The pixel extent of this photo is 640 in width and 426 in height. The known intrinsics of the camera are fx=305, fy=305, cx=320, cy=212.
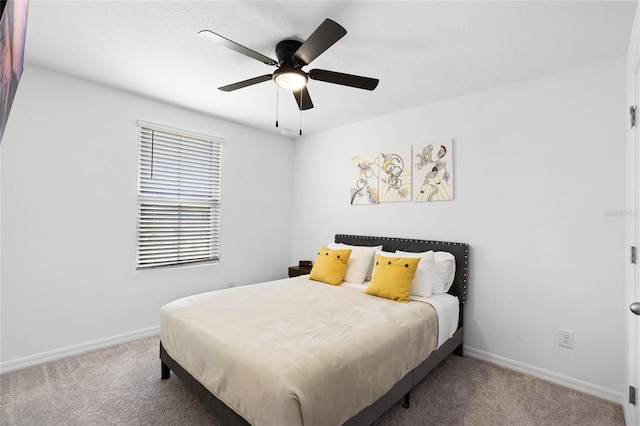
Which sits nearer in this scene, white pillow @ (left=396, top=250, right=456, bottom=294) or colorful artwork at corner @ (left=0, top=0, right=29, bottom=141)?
colorful artwork at corner @ (left=0, top=0, right=29, bottom=141)

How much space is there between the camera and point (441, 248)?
124 inches

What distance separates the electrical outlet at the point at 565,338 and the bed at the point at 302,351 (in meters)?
0.78

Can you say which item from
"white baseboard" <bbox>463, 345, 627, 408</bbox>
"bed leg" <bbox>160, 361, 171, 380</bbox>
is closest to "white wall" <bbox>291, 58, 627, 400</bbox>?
"white baseboard" <bbox>463, 345, 627, 408</bbox>

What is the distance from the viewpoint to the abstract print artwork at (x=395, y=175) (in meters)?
3.50

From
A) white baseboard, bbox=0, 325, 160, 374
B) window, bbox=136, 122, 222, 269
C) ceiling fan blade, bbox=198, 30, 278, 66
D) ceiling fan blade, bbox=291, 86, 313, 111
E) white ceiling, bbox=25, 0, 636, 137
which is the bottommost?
white baseboard, bbox=0, 325, 160, 374

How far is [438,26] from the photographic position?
6.65 ft

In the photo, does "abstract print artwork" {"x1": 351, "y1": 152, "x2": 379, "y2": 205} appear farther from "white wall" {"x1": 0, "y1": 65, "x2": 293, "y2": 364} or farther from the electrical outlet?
the electrical outlet

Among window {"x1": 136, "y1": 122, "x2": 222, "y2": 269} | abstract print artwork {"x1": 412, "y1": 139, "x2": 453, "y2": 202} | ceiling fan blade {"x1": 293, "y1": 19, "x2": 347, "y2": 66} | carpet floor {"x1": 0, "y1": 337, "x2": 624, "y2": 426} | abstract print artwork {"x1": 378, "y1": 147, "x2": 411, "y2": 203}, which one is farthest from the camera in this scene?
abstract print artwork {"x1": 378, "y1": 147, "x2": 411, "y2": 203}

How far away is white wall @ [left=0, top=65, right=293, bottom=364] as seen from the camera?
2590mm

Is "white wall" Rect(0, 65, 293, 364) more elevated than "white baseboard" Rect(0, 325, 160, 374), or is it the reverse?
"white wall" Rect(0, 65, 293, 364)

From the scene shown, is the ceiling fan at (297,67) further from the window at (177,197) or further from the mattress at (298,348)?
the mattress at (298,348)

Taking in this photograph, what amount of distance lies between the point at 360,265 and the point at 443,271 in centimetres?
84

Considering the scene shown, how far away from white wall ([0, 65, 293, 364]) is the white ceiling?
31 cm

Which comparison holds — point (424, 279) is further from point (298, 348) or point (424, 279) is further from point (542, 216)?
point (298, 348)
